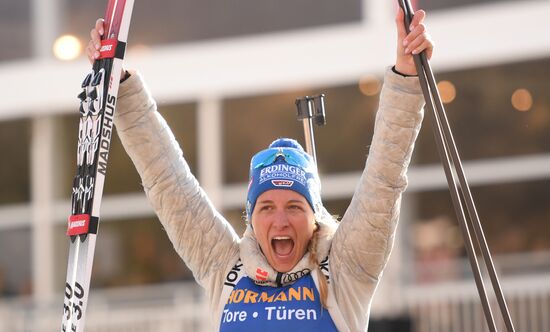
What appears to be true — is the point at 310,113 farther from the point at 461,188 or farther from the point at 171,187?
the point at 461,188

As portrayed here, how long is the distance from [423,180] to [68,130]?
3915mm

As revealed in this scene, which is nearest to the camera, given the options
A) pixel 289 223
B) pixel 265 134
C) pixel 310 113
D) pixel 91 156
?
pixel 289 223

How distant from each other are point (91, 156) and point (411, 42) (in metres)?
1.35

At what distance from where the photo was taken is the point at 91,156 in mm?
5633

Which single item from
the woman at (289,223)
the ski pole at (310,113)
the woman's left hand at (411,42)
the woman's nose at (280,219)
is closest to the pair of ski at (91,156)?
the woman at (289,223)

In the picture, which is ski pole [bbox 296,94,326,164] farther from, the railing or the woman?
the railing

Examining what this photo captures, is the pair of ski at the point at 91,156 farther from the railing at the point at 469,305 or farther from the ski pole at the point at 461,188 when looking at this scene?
the railing at the point at 469,305

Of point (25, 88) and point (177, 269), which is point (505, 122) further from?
point (25, 88)

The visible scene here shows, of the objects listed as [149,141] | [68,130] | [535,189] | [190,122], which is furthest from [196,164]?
[149,141]

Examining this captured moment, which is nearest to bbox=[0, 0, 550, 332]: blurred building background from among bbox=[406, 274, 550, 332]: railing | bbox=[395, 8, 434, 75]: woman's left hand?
bbox=[406, 274, 550, 332]: railing

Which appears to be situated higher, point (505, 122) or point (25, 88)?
point (25, 88)

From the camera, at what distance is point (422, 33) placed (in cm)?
499

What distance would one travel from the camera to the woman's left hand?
4.99 meters

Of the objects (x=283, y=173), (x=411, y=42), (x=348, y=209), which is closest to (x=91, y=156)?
(x=283, y=173)
